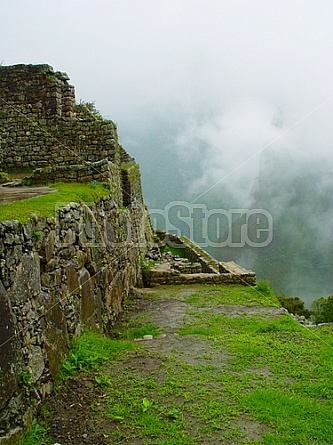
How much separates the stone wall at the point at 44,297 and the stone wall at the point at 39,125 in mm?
3428

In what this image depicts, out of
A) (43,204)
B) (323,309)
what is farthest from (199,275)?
(43,204)

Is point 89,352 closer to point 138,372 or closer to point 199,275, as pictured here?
point 138,372

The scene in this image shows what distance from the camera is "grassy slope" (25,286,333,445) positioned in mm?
4188

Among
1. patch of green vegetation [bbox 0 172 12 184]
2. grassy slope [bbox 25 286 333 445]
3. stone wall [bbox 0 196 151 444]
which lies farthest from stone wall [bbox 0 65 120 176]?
Answer: grassy slope [bbox 25 286 333 445]

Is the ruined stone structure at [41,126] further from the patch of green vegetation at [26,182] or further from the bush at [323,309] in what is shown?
the bush at [323,309]

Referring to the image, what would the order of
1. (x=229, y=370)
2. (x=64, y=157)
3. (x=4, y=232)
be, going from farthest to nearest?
(x=64, y=157)
(x=229, y=370)
(x=4, y=232)

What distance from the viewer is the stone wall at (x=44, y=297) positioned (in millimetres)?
3924

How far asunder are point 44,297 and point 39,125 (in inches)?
284

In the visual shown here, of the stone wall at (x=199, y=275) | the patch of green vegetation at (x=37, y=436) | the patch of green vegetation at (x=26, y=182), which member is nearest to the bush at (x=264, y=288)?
the stone wall at (x=199, y=275)

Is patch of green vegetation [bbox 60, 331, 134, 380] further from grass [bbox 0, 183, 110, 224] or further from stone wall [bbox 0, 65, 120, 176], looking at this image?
stone wall [bbox 0, 65, 120, 176]

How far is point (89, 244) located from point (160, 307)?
299cm

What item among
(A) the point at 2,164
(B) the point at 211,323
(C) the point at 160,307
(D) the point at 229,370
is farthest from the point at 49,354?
(A) the point at 2,164

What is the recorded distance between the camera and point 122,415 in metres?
4.47

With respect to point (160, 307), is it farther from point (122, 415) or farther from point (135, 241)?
point (122, 415)
